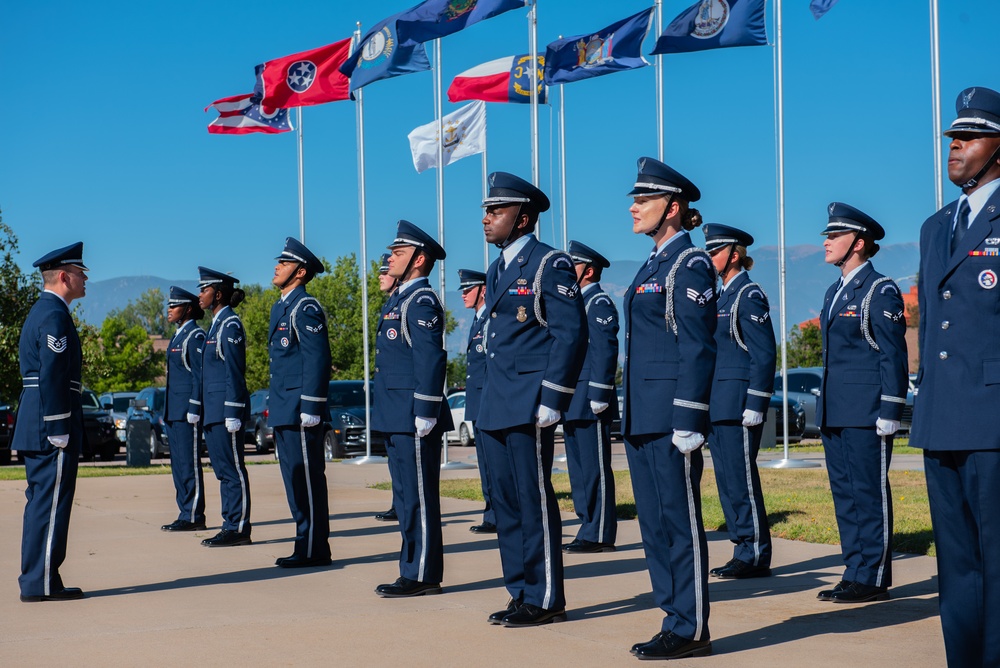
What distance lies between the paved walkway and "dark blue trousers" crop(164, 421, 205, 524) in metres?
0.96

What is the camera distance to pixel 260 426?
2767 cm

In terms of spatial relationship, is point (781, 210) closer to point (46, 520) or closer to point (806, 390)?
point (806, 390)

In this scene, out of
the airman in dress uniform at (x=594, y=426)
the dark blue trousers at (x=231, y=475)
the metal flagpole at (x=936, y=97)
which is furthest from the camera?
the metal flagpole at (x=936, y=97)

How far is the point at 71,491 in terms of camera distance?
304 inches

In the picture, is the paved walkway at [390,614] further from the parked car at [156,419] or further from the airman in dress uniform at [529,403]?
the parked car at [156,419]

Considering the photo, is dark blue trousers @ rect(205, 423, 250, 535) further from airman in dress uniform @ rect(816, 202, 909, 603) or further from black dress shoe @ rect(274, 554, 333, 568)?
airman in dress uniform @ rect(816, 202, 909, 603)

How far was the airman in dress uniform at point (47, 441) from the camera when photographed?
7.55 meters

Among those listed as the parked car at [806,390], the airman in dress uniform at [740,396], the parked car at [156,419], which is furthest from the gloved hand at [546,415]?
the parked car at [156,419]

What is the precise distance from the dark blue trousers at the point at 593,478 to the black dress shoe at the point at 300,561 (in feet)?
7.04

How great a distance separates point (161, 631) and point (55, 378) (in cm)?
206

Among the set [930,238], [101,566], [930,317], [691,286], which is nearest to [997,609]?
[930,317]

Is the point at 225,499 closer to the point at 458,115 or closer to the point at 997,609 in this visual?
the point at 997,609

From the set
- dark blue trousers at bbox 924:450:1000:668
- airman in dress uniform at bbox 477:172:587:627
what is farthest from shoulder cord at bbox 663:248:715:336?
dark blue trousers at bbox 924:450:1000:668

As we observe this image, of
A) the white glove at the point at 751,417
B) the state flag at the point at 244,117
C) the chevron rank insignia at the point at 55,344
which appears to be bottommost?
the white glove at the point at 751,417
